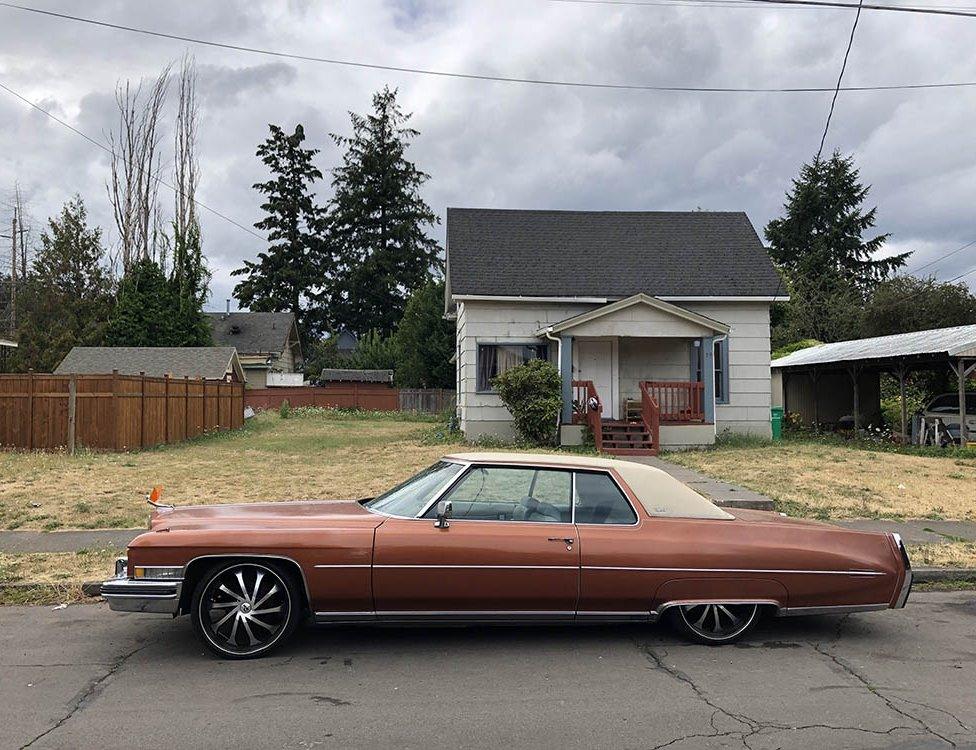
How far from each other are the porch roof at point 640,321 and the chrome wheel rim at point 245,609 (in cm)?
1454

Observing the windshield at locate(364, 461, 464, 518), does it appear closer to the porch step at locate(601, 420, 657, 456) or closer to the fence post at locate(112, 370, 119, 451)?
the porch step at locate(601, 420, 657, 456)

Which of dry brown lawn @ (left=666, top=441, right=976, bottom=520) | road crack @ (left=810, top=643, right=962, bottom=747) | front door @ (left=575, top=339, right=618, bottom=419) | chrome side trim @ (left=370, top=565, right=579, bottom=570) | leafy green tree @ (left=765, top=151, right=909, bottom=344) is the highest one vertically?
leafy green tree @ (left=765, top=151, right=909, bottom=344)

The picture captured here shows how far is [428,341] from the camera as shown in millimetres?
41031

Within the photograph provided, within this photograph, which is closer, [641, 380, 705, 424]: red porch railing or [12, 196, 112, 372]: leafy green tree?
[641, 380, 705, 424]: red porch railing

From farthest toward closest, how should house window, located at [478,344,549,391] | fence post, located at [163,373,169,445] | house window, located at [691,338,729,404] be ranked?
fence post, located at [163,373,169,445] < house window, located at [691,338,729,404] < house window, located at [478,344,549,391]

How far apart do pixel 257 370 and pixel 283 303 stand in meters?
13.6

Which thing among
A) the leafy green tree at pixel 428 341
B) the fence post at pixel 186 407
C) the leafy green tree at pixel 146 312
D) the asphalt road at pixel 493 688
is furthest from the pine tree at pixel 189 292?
the asphalt road at pixel 493 688

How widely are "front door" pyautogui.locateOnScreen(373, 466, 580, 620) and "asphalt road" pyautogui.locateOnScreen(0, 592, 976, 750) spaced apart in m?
0.35

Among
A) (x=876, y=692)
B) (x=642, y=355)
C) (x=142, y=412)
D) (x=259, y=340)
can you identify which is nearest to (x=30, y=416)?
(x=142, y=412)

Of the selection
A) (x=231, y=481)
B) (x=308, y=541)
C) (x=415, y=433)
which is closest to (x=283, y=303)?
(x=415, y=433)

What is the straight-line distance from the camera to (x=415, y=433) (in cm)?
2545

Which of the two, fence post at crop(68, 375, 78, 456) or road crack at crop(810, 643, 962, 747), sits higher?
fence post at crop(68, 375, 78, 456)

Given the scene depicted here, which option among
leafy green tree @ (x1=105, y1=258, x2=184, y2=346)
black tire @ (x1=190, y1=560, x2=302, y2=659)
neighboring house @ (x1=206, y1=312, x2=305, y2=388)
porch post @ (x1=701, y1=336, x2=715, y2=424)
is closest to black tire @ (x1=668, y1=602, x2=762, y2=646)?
black tire @ (x1=190, y1=560, x2=302, y2=659)

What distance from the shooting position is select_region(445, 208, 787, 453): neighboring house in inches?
778
